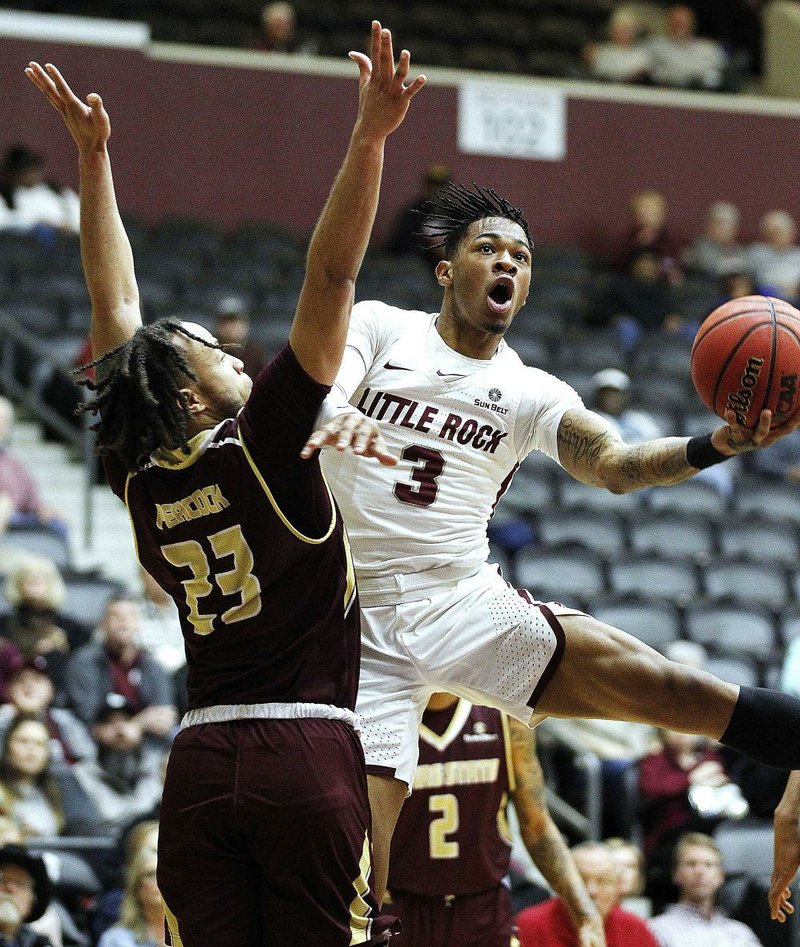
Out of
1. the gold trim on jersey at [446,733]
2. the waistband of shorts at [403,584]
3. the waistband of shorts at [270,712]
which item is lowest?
the gold trim on jersey at [446,733]

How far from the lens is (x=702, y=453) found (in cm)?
429

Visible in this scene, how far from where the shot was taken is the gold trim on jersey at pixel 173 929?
3914 mm

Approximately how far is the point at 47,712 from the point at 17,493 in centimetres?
251

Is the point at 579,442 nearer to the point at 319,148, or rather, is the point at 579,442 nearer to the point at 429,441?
the point at 429,441

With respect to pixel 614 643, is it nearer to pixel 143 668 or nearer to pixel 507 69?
pixel 143 668

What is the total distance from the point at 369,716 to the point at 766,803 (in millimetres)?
4629

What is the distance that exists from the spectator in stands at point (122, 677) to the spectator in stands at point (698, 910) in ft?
8.56

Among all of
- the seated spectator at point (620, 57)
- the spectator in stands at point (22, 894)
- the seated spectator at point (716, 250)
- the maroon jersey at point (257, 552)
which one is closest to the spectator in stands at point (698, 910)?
the spectator in stands at point (22, 894)

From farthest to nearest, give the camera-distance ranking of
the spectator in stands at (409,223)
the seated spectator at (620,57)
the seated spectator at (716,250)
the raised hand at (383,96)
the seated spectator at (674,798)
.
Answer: the seated spectator at (620,57), the seated spectator at (716,250), the spectator in stands at (409,223), the seated spectator at (674,798), the raised hand at (383,96)

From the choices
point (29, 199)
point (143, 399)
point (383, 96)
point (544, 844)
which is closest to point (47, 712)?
point (544, 844)

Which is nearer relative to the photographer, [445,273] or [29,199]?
[445,273]

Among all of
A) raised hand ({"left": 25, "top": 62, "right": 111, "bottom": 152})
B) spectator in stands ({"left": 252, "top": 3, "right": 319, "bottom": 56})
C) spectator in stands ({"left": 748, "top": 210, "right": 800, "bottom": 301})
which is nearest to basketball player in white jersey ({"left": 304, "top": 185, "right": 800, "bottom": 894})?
raised hand ({"left": 25, "top": 62, "right": 111, "bottom": 152})

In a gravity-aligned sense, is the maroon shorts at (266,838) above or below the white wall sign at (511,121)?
below

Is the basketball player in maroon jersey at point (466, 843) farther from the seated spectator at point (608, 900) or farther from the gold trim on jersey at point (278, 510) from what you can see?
the gold trim on jersey at point (278, 510)
